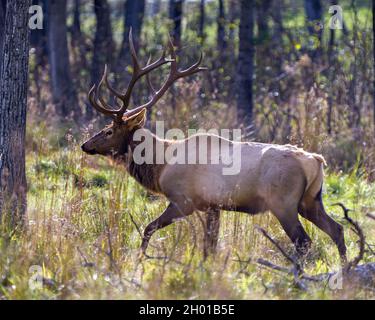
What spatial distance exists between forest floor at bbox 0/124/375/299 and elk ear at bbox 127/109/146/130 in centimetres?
61

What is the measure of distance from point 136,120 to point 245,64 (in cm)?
623

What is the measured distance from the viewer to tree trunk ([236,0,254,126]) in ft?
45.8

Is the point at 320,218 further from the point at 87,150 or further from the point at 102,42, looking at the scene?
the point at 102,42

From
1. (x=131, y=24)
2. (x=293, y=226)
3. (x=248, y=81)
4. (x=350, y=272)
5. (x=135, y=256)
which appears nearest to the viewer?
(x=350, y=272)

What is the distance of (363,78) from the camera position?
13.7m

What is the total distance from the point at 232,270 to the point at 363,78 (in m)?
8.11

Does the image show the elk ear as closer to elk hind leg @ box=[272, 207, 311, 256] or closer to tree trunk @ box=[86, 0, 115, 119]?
elk hind leg @ box=[272, 207, 311, 256]

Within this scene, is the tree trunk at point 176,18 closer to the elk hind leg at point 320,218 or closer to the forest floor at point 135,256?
the forest floor at point 135,256

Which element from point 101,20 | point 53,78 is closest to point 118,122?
point 53,78

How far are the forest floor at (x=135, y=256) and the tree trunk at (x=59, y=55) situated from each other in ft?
22.6

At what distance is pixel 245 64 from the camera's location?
1429 centimetres

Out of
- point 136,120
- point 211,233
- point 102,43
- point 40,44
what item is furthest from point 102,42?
point 211,233

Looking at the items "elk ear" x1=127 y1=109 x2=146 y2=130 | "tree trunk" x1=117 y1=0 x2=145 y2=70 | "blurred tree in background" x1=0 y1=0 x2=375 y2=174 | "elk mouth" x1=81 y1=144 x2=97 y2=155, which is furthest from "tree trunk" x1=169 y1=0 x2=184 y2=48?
"elk mouth" x1=81 y1=144 x2=97 y2=155
